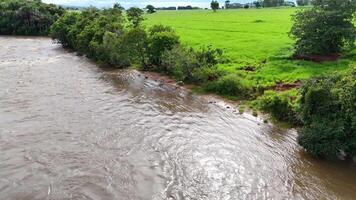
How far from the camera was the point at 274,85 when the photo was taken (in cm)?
3825

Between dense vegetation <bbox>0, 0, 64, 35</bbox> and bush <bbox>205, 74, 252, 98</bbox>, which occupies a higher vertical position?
dense vegetation <bbox>0, 0, 64, 35</bbox>

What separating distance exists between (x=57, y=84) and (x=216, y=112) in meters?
18.5

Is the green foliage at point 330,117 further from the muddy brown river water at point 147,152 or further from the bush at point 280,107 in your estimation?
the bush at point 280,107

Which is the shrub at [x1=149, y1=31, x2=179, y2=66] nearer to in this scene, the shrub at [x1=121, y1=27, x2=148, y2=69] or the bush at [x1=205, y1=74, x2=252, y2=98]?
the shrub at [x1=121, y1=27, x2=148, y2=69]

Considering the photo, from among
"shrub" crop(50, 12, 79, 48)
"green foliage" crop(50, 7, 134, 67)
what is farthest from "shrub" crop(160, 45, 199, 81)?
"shrub" crop(50, 12, 79, 48)

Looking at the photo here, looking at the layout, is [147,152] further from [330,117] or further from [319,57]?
[319,57]

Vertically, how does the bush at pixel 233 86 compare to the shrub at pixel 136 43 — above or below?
below

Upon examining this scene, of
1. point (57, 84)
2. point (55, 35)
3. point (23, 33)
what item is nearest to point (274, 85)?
point (57, 84)

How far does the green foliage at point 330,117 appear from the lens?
24484 mm

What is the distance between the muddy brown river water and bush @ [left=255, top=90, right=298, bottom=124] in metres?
1.27

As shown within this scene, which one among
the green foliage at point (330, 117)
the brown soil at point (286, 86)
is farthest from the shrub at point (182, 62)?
the green foliage at point (330, 117)

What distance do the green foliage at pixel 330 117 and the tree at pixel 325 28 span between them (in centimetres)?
1895

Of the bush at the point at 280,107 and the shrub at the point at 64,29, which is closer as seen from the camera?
the bush at the point at 280,107

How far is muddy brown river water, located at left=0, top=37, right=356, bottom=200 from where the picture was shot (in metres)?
22.0
